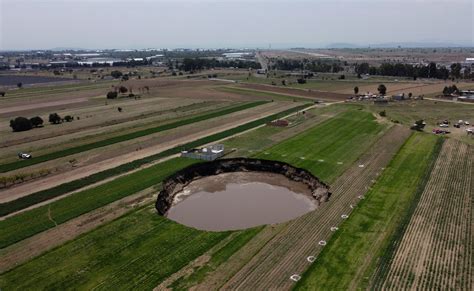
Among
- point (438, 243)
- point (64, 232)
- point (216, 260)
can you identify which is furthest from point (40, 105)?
point (438, 243)

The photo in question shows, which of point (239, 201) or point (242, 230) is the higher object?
point (242, 230)

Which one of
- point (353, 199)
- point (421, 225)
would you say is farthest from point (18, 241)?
point (421, 225)

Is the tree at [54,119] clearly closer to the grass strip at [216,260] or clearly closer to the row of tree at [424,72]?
the grass strip at [216,260]

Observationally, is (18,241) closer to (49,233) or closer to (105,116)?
(49,233)

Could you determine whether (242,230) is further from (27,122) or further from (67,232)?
Result: (27,122)

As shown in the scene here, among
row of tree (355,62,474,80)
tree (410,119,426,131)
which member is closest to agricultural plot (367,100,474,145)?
tree (410,119,426,131)

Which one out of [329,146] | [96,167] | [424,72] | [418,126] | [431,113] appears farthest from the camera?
[424,72]
